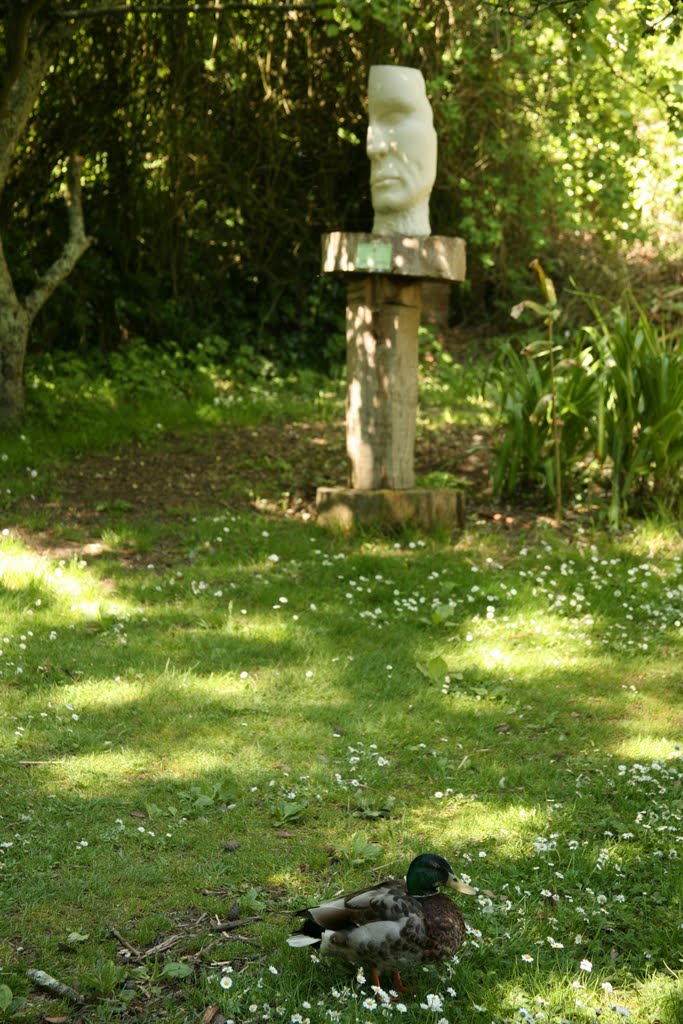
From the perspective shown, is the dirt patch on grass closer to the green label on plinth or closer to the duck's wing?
Result: the green label on plinth

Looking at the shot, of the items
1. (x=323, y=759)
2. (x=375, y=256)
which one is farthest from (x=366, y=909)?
(x=375, y=256)

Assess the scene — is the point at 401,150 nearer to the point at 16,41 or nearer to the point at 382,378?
the point at 382,378

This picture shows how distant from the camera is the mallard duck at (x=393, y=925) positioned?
296 centimetres

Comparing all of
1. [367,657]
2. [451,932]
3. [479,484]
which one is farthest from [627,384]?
[451,932]

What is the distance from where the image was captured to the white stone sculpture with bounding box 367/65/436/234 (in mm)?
7117

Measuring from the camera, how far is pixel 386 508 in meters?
7.21

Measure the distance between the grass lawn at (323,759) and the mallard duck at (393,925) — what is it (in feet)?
0.41

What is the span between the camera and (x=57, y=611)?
598cm

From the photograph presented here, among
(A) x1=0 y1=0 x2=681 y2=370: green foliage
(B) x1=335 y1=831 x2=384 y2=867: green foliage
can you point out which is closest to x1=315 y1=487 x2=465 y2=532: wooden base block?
(B) x1=335 y1=831 x2=384 y2=867: green foliage

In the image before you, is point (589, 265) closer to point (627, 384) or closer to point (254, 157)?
point (254, 157)

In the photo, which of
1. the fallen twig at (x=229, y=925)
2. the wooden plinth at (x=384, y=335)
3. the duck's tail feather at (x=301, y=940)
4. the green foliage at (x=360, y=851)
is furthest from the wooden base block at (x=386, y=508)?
the duck's tail feather at (x=301, y=940)

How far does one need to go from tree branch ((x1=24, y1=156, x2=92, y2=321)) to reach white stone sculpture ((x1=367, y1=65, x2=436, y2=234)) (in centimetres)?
297

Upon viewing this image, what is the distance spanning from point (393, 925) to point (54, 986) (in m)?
0.93

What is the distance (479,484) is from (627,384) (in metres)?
1.47
